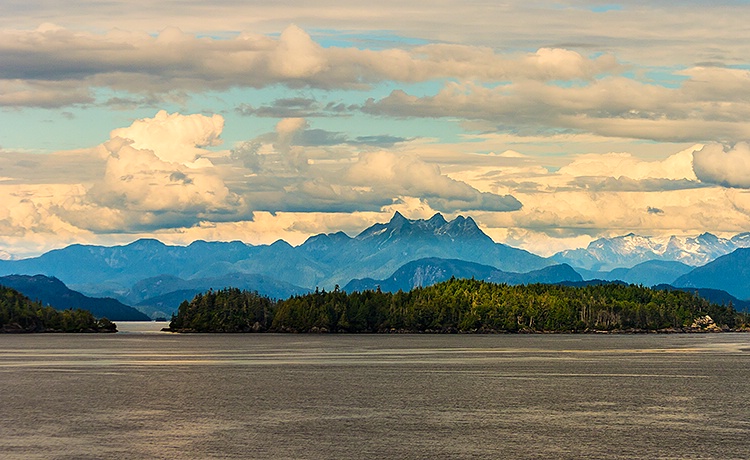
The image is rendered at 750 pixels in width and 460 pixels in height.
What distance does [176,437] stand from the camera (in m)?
94.1

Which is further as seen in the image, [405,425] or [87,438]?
[405,425]

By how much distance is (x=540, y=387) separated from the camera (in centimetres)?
14550

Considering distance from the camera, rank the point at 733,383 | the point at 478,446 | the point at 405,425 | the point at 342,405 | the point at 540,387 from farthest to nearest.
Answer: the point at 733,383 < the point at 540,387 < the point at 342,405 < the point at 405,425 < the point at 478,446

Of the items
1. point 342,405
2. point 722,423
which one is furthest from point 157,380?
point 722,423

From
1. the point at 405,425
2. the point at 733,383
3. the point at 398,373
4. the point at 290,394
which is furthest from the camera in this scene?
the point at 398,373

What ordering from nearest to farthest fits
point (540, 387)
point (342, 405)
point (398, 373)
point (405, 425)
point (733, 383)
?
point (405, 425), point (342, 405), point (540, 387), point (733, 383), point (398, 373)

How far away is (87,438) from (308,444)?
21172 millimetres

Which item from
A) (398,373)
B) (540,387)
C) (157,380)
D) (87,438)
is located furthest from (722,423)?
(157,380)

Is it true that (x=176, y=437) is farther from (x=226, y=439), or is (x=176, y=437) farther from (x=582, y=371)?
(x=582, y=371)

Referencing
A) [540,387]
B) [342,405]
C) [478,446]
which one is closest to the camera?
[478,446]

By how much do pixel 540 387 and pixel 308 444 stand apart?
6314 cm

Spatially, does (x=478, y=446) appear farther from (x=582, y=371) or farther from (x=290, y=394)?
(x=582, y=371)

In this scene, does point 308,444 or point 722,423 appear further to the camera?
point 722,423

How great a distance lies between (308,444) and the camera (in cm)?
9012
